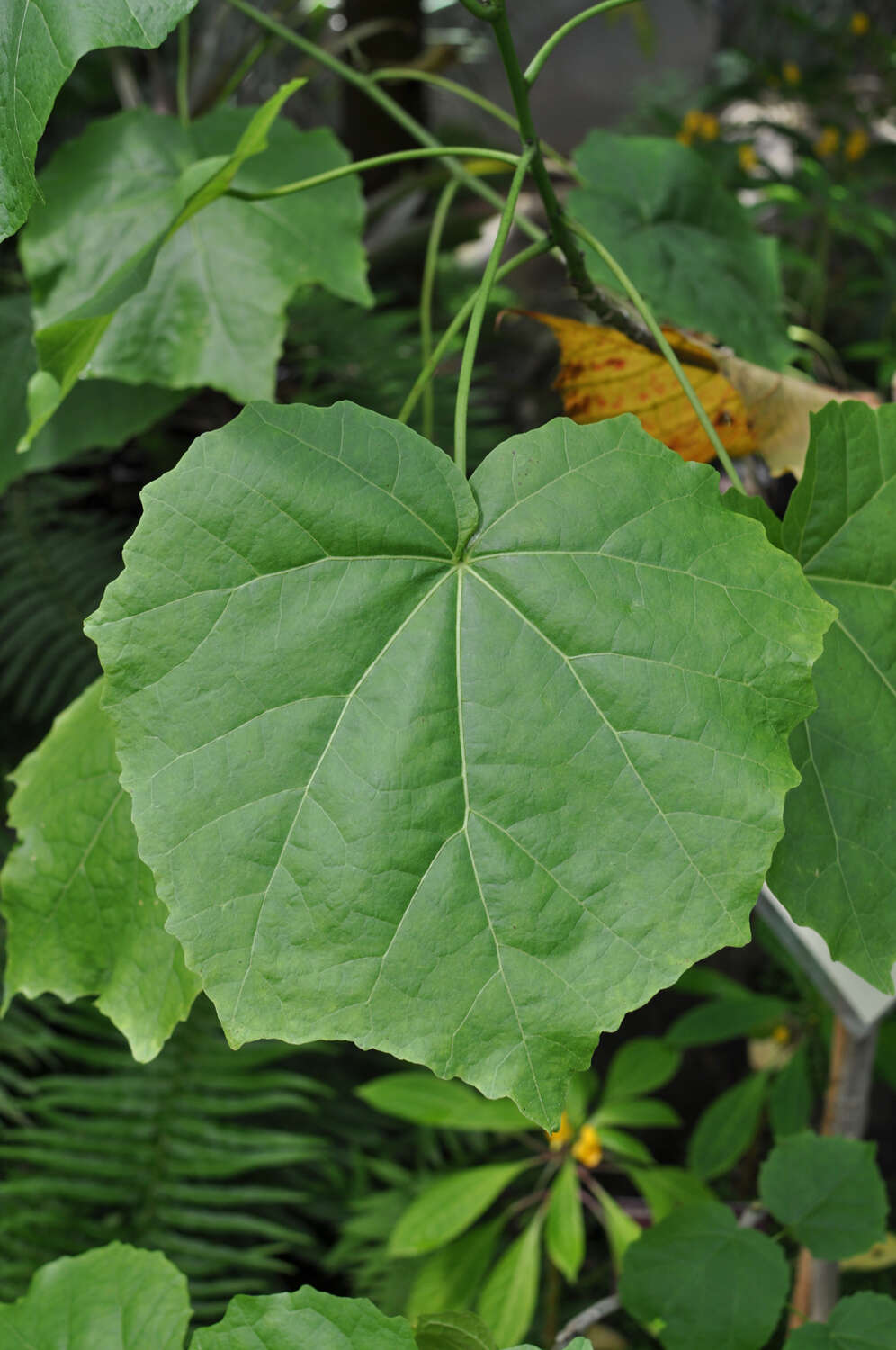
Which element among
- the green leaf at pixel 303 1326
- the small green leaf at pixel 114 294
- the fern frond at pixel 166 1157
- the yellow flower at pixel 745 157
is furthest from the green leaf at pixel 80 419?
the yellow flower at pixel 745 157

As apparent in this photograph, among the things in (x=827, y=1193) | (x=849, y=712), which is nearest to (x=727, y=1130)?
(x=827, y=1193)

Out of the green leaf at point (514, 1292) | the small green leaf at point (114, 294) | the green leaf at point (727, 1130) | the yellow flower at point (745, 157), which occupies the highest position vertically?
the small green leaf at point (114, 294)

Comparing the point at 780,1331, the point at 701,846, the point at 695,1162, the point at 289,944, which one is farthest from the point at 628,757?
the point at 695,1162

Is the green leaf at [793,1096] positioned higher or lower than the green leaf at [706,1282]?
lower

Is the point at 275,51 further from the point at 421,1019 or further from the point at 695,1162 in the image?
the point at 421,1019

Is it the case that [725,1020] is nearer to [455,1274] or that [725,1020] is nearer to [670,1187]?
[670,1187]

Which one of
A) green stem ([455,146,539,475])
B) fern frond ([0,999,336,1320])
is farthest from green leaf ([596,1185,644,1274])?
green stem ([455,146,539,475])

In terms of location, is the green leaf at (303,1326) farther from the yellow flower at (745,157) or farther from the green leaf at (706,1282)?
the yellow flower at (745,157)
